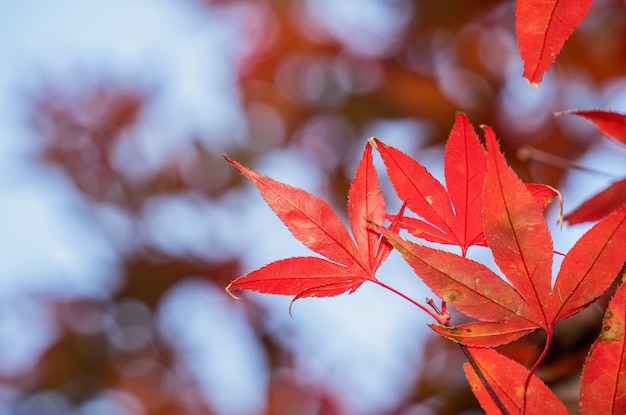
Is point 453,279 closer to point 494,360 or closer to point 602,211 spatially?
point 494,360

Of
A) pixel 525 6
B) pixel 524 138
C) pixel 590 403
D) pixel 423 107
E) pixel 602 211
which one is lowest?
pixel 590 403

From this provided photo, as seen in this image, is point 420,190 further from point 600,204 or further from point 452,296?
point 600,204

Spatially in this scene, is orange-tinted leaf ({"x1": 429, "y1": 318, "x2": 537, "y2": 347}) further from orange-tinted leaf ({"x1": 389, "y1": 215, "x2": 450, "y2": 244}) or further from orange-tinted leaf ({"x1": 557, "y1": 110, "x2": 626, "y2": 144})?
orange-tinted leaf ({"x1": 557, "y1": 110, "x2": 626, "y2": 144})

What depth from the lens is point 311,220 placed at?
43 cm

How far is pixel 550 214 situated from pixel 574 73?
31 cm

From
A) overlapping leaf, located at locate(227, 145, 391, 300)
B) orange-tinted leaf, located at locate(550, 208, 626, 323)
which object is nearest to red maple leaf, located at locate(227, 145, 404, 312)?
overlapping leaf, located at locate(227, 145, 391, 300)

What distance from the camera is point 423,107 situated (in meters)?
Result: 1.36

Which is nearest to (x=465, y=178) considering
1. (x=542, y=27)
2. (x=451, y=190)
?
(x=451, y=190)

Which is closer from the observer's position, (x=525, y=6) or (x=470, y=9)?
(x=525, y=6)

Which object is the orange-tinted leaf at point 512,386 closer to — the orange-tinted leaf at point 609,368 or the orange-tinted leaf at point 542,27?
the orange-tinted leaf at point 609,368

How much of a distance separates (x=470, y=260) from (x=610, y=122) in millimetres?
206

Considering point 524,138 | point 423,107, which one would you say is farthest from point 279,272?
point 524,138

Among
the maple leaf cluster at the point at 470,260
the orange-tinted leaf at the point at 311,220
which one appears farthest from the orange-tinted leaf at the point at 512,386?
the orange-tinted leaf at the point at 311,220

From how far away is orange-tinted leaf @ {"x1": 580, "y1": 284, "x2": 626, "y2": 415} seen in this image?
0.35m
